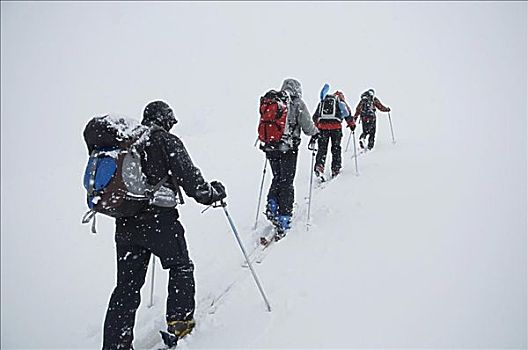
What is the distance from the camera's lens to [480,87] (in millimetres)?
37750

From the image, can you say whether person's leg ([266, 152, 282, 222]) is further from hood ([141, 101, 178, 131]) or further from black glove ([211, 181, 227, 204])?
hood ([141, 101, 178, 131])

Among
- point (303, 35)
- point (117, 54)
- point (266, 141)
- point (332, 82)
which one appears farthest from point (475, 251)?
point (303, 35)

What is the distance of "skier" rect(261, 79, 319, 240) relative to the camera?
5889 mm

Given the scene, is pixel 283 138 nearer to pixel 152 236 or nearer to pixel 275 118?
pixel 275 118

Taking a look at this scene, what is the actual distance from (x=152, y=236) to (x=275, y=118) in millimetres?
2823

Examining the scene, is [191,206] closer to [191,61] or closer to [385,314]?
[385,314]

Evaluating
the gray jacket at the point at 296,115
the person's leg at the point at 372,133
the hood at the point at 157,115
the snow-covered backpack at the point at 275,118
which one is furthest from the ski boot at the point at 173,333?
the person's leg at the point at 372,133

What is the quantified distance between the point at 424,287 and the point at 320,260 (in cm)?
133

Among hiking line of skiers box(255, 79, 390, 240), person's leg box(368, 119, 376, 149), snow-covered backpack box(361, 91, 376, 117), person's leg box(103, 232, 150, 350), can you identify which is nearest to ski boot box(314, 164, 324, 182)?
hiking line of skiers box(255, 79, 390, 240)

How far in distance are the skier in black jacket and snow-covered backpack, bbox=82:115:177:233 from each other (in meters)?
0.18

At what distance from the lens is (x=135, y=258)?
11.4 ft

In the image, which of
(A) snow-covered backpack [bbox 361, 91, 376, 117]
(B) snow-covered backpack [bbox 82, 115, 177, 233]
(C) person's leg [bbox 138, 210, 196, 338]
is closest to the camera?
(B) snow-covered backpack [bbox 82, 115, 177, 233]

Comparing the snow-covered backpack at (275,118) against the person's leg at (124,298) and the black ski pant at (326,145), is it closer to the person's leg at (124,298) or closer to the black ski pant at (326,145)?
the person's leg at (124,298)

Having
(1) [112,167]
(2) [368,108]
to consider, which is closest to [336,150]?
(2) [368,108]
